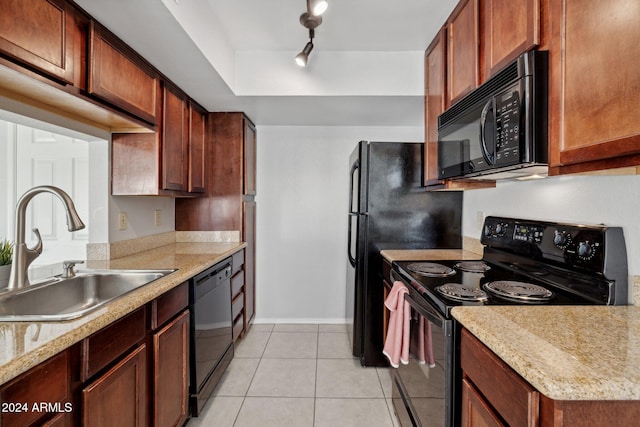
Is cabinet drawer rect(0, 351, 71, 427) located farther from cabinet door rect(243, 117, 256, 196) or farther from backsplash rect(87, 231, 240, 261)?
cabinet door rect(243, 117, 256, 196)

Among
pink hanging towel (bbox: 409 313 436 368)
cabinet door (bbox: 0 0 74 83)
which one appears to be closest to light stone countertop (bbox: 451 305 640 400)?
pink hanging towel (bbox: 409 313 436 368)

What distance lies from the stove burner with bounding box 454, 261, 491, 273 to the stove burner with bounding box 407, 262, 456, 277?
9 cm

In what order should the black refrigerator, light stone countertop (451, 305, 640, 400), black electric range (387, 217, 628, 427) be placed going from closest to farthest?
light stone countertop (451, 305, 640, 400)
black electric range (387, 217, 628, 427)
the black refrigerator

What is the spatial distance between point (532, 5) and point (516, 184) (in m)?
0.96

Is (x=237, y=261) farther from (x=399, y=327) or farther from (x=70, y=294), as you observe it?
(x=399, y=327)

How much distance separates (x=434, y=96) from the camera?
79.7 inches

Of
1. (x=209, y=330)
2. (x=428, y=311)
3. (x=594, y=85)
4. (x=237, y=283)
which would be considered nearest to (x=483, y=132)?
(x=594, y=85)

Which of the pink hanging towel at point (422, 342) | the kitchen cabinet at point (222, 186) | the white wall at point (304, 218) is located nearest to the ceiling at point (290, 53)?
the kitchen cabinet at point (222, 186)

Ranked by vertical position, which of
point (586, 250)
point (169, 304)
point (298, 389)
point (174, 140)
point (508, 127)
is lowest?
point (298, 389)

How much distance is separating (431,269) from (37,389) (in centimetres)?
154

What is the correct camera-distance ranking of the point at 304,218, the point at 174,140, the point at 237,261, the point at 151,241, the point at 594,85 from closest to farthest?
the point at 594,85
the point at 174,140
the point at 151,241
the point at 237,261
the point at 304,218

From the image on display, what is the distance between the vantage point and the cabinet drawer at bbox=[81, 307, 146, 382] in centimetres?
101

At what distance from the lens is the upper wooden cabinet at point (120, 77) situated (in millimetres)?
1461

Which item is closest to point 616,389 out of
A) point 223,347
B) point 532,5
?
point 532,5
